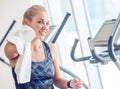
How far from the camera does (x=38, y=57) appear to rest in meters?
2.01

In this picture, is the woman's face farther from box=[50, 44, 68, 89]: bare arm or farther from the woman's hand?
the woman's hand

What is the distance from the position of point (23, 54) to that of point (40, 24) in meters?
0.25

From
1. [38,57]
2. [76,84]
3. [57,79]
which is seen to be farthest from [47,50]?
[76,84]

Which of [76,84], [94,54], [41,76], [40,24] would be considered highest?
[40,24]

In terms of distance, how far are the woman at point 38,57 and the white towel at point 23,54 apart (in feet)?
0.10

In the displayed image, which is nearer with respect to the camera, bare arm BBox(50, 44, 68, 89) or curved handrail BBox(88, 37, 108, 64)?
curved handrail BBox(88, 37, 108, 64)

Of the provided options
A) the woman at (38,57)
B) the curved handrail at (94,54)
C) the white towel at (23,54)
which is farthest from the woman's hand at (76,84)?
the white towel at (23,54)

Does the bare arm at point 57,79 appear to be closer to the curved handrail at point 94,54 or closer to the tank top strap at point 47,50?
the tank top strap at point 47,50

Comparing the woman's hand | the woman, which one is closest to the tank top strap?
the woman

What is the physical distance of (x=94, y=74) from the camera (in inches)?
141

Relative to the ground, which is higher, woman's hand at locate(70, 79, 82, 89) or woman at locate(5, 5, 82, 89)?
woman at locate(5, 5, 82, 89)

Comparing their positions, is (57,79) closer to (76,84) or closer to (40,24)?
(76,84)

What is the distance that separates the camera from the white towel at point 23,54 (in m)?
1.85

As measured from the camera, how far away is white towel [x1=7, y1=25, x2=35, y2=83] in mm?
1852
